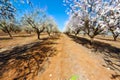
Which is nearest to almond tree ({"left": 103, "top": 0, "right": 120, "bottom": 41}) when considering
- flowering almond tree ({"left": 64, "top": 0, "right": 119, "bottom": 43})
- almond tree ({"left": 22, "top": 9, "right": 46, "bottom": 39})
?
flowering almond tree ({"left": 64, "top": 0, "right": 119, "bottom": 43})

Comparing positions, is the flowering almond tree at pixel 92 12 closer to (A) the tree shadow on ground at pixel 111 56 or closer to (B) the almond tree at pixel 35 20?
(A) the tree shadow on ground at pixel 111 56

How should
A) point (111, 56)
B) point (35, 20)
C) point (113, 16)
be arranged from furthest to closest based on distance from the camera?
point (35, 20)
point (113, 16)
point (111, 56)

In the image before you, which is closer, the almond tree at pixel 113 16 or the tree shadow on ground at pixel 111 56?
the tree shadow on ground at pixel 111 56

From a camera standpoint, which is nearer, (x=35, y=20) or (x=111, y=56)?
(x=111, y=56)

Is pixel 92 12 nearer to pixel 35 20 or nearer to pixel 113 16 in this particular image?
pixel 113 16

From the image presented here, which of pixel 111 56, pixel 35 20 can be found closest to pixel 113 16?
pixel 111 56

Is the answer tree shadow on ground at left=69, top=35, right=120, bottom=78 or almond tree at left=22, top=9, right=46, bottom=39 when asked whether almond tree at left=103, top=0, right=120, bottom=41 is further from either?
almond tree at left=22, top=9, right=46, bottom=39

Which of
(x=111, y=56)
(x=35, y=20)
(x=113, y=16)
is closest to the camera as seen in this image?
(x=111, y=56)

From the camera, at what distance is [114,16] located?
2009cm

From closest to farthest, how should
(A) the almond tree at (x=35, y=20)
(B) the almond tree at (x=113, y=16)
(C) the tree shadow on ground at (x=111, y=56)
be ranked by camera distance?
(C) the tree shadow on ground at (x=111, y=56) < (B) the almond tree at (x=113, y=16) < (A) the almond tree at (x=35, y=20)

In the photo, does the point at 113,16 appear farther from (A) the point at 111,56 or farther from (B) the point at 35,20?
(B) the point at 35,20

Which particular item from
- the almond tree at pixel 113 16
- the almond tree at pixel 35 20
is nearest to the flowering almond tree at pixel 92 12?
the almond tree at pixel 113 16

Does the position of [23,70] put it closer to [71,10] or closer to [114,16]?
[114,16]

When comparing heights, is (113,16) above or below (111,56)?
above
